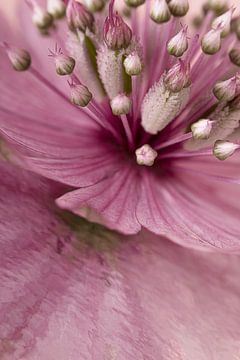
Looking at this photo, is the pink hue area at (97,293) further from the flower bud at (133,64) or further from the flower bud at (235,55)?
the flower bud at (235,55)

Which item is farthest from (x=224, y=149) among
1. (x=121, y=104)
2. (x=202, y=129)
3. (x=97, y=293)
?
(x=97, y=293)

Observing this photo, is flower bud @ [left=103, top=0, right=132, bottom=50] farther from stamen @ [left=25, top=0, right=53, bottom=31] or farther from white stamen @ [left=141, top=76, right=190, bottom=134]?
stamen @ [left=25, top=0, right=53, bottom=31]

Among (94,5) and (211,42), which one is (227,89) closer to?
(211,42)

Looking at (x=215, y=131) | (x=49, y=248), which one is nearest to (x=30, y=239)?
Result: (x=49, y=248)

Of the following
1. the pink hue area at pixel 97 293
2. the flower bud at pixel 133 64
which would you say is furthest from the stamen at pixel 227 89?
the pink hue area at pixel 97 293

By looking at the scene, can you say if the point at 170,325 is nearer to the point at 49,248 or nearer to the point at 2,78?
the point at 49,248

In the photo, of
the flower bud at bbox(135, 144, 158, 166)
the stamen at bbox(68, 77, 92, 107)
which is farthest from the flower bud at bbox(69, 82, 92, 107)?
the flower bud at bbox(135, 144, 158, 166)
